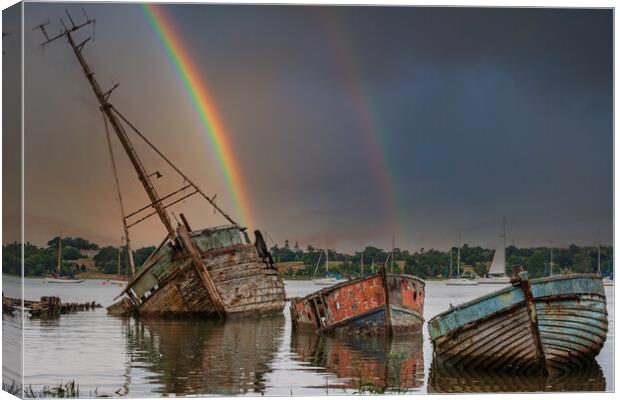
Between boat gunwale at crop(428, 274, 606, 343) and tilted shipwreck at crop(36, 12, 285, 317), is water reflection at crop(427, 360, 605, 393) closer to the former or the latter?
boat gunwale at crop(428, 274, 606, 343)

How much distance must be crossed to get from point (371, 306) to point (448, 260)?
298cm

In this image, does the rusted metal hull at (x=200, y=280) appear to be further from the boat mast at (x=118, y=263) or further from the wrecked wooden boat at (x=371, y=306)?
the wrecked wooden boat at (x=371, y=306)

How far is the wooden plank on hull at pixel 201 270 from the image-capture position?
38562 mm

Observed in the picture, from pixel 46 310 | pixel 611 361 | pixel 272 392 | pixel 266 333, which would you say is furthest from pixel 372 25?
pixel 46 310

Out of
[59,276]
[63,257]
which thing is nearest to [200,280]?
[59,276]

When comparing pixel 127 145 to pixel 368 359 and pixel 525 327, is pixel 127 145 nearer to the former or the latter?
pixel 368 359

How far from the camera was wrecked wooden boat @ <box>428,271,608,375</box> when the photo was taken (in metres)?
22.5

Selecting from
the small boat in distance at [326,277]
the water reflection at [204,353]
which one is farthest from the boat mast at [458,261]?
the water reflection at [204,353]

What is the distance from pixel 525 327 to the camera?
22.4m

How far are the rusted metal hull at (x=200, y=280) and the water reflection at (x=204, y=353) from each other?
1.68ft

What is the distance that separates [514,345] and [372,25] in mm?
6780

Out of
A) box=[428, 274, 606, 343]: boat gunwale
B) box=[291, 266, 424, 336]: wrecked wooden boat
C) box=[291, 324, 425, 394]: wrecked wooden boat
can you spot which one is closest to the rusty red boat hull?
box=[291, 266, 424, 336]: wrecked wooden boat

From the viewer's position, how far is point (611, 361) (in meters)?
25.5

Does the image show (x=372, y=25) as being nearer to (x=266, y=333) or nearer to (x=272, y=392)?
(x=272, y=392)
